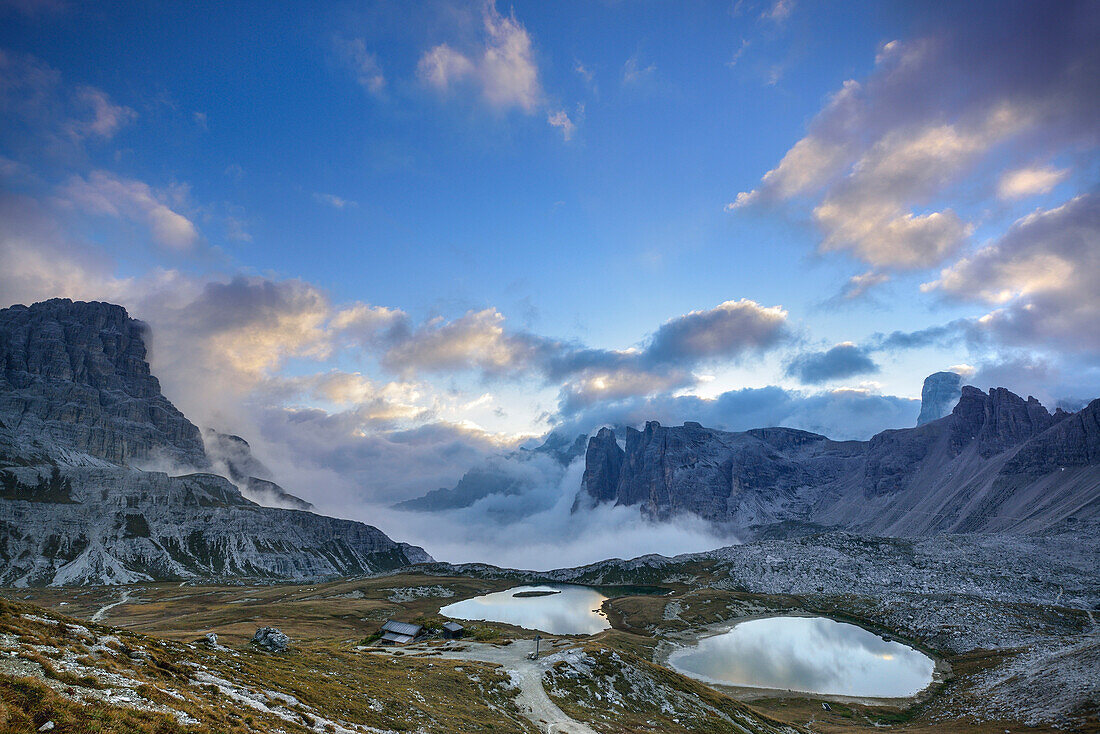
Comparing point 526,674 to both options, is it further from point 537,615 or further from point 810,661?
point 537,615

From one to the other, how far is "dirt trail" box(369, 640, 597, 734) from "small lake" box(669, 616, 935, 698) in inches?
1999

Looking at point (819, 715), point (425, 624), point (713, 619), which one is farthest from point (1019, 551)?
point (425, 624)

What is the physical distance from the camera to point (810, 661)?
116938mm

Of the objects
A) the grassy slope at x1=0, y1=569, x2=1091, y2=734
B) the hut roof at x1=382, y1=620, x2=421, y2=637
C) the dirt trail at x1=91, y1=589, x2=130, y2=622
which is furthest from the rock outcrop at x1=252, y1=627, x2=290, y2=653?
the dirt trail at x1=91, y1=589, x2=130, y2=622

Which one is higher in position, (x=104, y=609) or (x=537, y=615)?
(x=104, y=609)

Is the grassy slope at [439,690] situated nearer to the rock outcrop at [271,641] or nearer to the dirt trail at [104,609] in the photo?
the rock outcrop at [271,641]

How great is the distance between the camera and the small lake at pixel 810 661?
100438 millimetres

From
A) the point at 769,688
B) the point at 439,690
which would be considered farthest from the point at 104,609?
the point at 769,688

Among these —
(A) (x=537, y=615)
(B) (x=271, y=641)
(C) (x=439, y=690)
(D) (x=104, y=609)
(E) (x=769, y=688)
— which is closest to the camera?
(C) (x=439, y=690)

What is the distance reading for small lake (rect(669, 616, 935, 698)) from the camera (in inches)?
3954

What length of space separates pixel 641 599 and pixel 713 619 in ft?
134

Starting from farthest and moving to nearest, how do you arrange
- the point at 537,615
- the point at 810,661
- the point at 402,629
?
1. the point at 537,615
2. the point at 810,661
3. the point at 402,629

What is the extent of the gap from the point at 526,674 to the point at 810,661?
3630 inches

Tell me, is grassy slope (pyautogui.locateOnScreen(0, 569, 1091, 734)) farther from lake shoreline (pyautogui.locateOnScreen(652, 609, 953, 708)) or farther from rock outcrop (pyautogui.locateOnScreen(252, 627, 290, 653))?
rock outcrop (pyautogui.locateOnScreen(252, 627, 290, 653))
